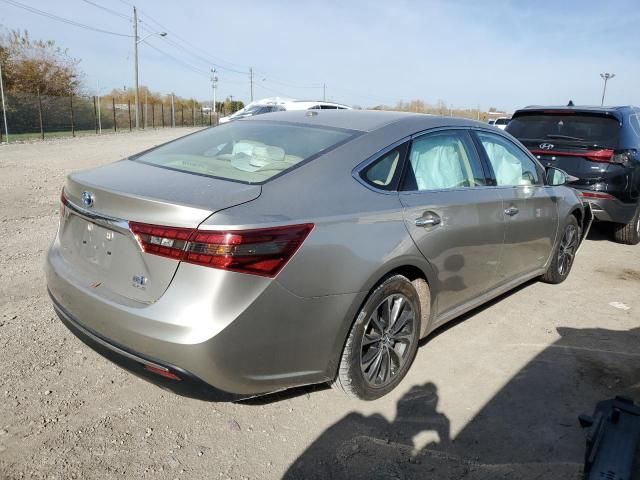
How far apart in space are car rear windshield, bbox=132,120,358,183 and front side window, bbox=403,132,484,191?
46cm

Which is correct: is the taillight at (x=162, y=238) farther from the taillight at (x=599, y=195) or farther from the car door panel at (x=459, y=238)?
the taillight at (x=599, y=195)

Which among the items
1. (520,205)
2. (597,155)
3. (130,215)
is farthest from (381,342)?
(597,155)

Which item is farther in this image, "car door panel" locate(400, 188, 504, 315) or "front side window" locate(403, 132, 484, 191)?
"front side window" locate(403, 132, 484, 191)

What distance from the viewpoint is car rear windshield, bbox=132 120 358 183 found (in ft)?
9.31

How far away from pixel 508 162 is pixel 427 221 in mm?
1563

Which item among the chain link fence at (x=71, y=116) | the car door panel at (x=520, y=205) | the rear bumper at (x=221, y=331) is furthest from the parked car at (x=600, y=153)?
the chain link fence at (x=71, y=116)

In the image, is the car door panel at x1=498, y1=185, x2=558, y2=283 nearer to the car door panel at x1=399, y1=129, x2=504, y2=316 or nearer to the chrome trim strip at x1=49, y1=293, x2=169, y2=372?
the car door panel at x1=399, y1=129, x2=504, y2=316

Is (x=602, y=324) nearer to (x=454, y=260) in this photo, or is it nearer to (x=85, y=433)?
(x=454, y=260)

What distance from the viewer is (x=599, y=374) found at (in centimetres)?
352

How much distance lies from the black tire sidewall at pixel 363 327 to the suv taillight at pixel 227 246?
2.07 feet

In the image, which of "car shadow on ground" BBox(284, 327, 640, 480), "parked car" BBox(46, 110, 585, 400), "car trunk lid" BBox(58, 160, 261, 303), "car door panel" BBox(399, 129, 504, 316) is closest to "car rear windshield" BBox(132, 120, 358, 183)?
"parked car" BBox(46, 110, 585, 400)

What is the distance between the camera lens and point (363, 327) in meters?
2.79

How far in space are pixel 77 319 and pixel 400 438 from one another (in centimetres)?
174

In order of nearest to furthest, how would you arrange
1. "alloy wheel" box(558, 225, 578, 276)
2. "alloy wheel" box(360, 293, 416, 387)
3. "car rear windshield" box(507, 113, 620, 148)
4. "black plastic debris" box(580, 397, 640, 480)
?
"black plastic debris" box(580, 397, 640, 480)
"alloy wheel" box(360, 293, 416, 387)
"alloy wheel" box(558, 225, 578, 276)
"car rear windshield" box(507, 113, 620, 148)
